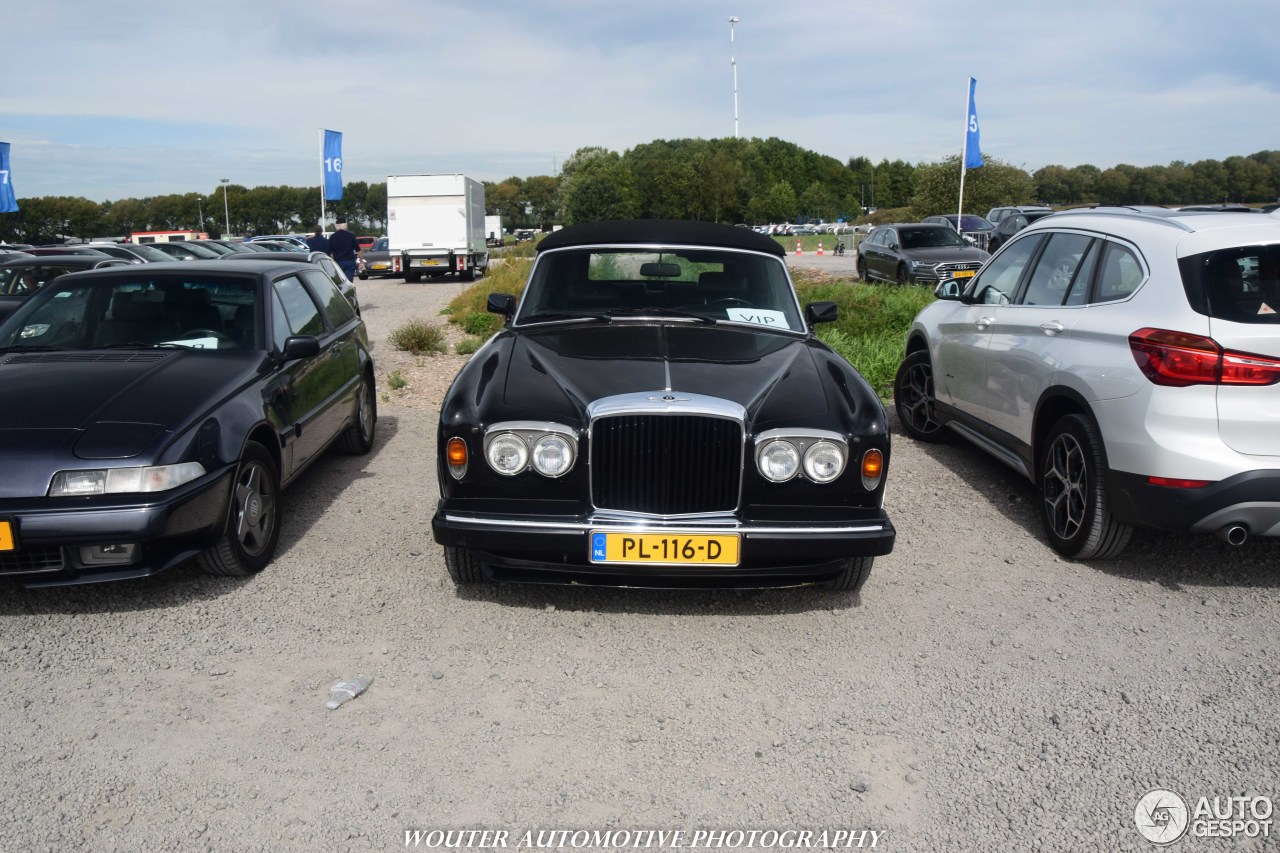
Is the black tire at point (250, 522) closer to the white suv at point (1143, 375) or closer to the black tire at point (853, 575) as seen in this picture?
the black tire at point (853, 575)

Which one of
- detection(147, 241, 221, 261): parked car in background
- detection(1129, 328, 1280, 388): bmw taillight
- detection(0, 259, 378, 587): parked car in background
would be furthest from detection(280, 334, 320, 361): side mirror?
detection(147, 241, 221, 261): parked car in background

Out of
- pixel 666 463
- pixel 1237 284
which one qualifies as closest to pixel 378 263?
pixel 666 463

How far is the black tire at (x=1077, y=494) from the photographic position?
4840 mm

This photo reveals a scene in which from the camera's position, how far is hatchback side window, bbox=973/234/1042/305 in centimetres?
632

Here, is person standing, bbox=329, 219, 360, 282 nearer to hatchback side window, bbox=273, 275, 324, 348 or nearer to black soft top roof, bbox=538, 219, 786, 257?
hatchback side window, bbox=273, 275, 324, 348

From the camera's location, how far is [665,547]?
3959mm

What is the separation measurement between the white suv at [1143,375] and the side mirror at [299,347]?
13.7 feet

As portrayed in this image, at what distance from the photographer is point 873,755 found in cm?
326

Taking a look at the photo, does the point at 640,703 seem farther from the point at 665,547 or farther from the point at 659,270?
the point at 659,270

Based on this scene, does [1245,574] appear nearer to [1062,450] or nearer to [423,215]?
[1062,450]

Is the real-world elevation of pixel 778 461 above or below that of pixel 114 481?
above

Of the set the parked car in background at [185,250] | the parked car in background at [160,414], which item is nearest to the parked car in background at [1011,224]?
the parked car in background at [185,250]

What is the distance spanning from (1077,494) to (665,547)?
2.47 metres

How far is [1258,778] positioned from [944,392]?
14.1ft
